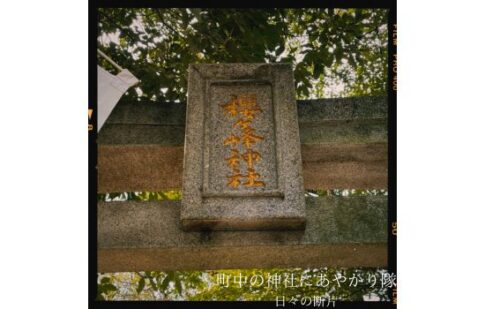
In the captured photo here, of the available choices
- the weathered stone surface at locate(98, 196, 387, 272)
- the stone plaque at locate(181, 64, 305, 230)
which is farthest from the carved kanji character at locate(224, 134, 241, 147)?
the weathered stone surface at locate(98, 196, 387, 272)

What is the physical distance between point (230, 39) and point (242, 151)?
78.8 inches

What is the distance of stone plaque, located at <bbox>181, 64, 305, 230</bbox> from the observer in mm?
2844

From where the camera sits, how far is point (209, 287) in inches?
257

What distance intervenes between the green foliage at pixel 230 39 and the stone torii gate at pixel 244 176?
1.02m

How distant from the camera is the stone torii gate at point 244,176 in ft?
9.49

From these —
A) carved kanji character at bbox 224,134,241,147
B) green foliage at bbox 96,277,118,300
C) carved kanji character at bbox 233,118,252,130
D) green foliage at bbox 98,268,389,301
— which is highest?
carved kanji character at bbox 233,118,252,130

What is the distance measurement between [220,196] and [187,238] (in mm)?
374

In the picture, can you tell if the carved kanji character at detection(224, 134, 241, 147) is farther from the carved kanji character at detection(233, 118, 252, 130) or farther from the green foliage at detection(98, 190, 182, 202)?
the green foliage at detection(98, 190, 182, 202)

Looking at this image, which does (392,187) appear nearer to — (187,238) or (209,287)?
(187,238)

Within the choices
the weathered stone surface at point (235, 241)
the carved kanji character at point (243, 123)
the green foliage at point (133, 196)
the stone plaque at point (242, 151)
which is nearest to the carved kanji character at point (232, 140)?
the stone plaque at point (242, 151)

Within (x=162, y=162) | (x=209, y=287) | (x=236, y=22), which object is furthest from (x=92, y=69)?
(x=209, y=287)

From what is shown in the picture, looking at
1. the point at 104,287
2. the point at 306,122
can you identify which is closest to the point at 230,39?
the point at 306,122

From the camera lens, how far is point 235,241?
9.43 ft

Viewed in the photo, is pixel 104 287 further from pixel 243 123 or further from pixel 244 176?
pixel 243 123
